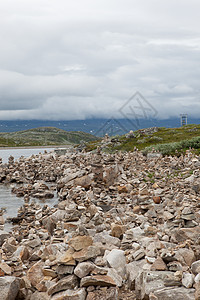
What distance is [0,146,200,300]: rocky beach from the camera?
23.1 feet

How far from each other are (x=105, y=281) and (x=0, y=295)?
2470 mm

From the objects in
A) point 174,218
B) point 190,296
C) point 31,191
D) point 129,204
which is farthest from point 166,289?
point 31,191

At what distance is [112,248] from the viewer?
31.7 ft

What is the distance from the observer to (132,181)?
73.2 ft

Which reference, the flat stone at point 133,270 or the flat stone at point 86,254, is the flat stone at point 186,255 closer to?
the flat stone at point 133,270

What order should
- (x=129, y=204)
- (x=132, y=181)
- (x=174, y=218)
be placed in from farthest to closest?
(x=132, y=181)
(x=129, y=204)
(x=174, y=218)

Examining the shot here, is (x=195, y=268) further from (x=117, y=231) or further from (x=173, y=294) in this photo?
(x=117, y=231)

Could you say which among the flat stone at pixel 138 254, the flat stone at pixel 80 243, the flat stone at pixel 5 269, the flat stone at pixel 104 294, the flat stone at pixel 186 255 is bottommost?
the flat stone at pixel 104 294

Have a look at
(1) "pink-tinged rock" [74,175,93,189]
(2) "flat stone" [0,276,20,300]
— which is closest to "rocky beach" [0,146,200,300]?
(2) "flat stone" [0,276,20,300]

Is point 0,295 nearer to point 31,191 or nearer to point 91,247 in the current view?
point 91,247

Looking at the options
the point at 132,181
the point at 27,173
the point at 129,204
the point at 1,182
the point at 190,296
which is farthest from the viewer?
the point at 27,173

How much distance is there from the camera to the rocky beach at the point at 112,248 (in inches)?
278

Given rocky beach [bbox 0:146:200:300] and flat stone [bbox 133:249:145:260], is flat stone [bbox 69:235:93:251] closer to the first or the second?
rocky beach [bbox 0:146:200:300]

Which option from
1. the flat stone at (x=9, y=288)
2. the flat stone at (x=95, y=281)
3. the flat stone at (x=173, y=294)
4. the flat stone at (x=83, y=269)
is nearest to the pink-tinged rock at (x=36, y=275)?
the flat stone at (x=9, y=288)
